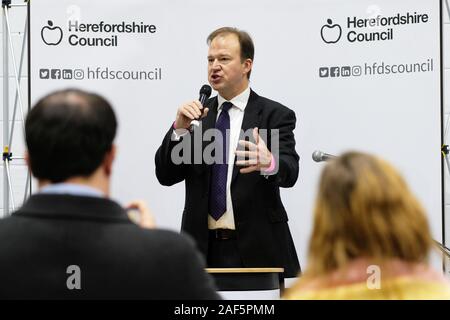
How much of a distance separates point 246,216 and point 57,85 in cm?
161

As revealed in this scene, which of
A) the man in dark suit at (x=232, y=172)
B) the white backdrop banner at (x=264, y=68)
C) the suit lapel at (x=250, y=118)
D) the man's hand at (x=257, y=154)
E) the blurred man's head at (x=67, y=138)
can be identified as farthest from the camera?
the white backdrop banner at (x=264, y=68)

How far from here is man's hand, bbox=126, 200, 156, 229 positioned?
157cm

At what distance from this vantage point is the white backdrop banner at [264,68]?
4469 millimetres

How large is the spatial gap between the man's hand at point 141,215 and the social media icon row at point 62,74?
9.72 ft

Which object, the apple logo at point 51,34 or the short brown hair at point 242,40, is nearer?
the short brown hair at point 242,40

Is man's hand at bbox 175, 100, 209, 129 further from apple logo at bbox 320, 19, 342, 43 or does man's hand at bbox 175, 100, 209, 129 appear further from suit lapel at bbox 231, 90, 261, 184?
apple logo at bbox 320, 19, 342, 43

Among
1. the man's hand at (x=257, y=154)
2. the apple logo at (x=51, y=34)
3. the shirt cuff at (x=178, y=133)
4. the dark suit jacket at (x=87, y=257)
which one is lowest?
the dark suit jacket at (x=87, y=257)

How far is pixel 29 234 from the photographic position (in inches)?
57.0

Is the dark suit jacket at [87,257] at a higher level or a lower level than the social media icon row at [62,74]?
lower

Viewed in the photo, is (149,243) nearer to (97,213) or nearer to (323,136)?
(97,213)

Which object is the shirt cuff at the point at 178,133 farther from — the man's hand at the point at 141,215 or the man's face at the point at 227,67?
the man's hand at the point at 141,215

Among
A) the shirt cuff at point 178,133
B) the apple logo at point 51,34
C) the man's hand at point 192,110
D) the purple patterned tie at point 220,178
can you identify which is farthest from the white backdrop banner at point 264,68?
the man's hand at point 192,110
